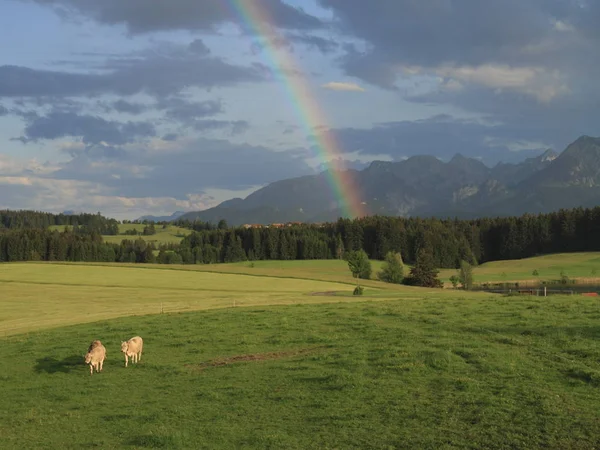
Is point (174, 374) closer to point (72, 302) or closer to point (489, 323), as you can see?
point (489, 323)

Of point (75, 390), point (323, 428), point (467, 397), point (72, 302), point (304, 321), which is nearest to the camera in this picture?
point (323, 428)

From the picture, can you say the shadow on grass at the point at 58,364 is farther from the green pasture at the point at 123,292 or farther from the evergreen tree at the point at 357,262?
the evergreen tree at the point at 357,262

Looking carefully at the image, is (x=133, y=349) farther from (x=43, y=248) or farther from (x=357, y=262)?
(x=43, y=248)

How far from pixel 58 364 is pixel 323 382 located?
13792 mm

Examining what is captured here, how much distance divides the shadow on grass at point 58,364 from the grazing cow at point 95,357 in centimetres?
142

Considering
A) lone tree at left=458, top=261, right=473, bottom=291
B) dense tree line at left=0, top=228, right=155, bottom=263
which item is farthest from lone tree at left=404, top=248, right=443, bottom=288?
dense tree line at left=0, top=228, right=155, bottom=263

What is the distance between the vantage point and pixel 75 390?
2155 centimetres

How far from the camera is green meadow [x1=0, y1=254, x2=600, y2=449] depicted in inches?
584

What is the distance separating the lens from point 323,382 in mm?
19875

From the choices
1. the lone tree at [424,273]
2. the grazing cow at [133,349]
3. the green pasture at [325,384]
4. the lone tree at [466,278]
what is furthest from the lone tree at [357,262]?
the grazing cow at [133,349]

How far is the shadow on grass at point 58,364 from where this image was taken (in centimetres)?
2548

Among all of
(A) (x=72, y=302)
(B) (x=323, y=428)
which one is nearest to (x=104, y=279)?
(A) (x=72, y=302)

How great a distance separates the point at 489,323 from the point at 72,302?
2107 inches

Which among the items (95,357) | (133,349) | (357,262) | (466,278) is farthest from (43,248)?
(95,357)
